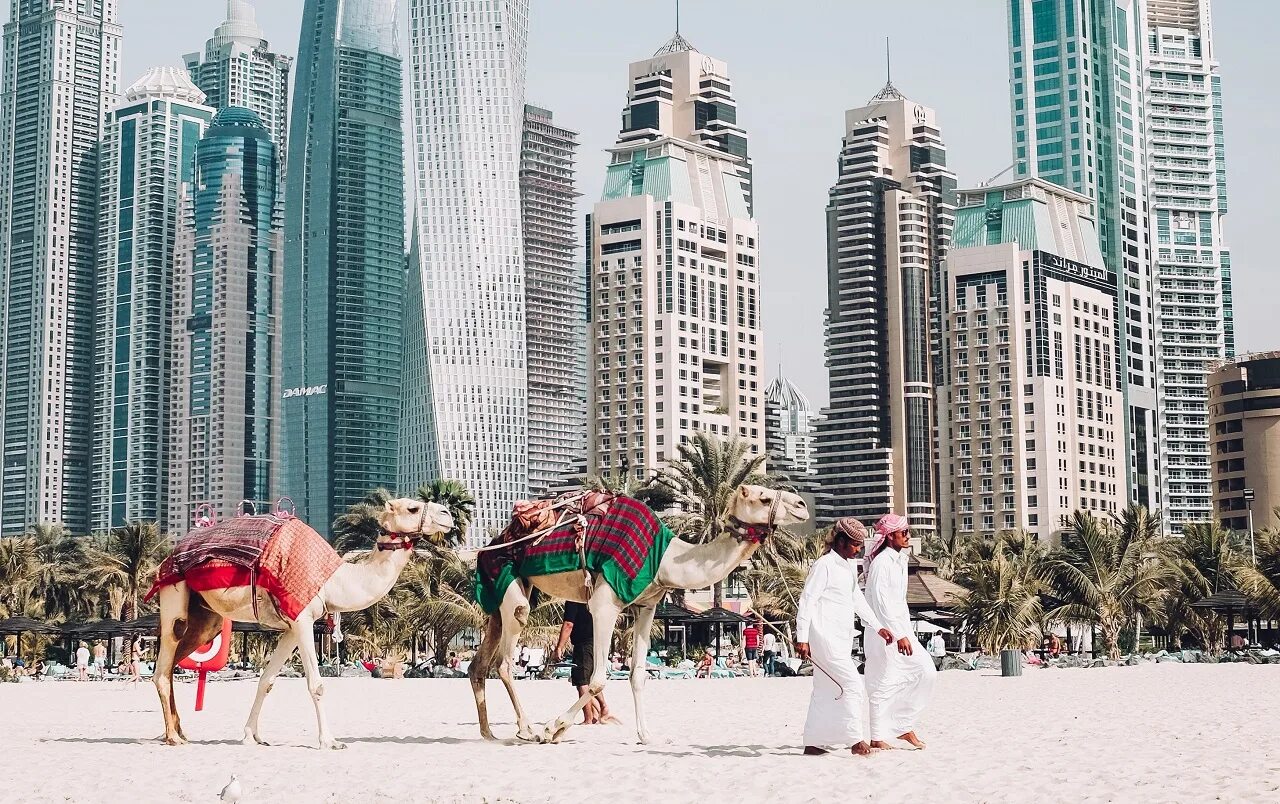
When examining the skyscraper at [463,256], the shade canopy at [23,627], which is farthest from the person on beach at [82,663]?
the skyscraper at [463,256]

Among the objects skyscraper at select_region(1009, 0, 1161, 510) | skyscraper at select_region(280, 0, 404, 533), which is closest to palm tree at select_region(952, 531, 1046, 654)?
skyscraper at select_region(1009, 0, 1161, 510)

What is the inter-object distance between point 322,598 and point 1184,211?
507 feet

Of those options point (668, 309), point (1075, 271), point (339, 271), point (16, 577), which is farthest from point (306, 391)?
point (16, 577)

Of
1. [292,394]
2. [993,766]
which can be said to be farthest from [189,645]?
[292,394]

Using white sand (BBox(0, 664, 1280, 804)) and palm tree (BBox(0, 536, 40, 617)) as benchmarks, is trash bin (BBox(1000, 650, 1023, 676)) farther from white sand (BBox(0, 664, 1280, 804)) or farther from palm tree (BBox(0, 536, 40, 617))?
palm tree (BBox(0, 536, 40, 617))

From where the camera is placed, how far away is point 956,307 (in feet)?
437

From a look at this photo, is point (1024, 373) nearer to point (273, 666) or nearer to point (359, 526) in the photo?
point (359, 526)

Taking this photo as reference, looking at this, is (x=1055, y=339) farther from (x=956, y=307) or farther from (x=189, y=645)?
(x=189, y=645)

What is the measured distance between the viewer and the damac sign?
169375mm

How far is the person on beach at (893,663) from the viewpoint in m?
14.0

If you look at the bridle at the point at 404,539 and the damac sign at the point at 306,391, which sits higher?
the damac sign at the point at 306,391

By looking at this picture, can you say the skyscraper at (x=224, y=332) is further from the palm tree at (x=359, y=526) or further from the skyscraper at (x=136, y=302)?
the palm tree at (x=359, y=526)

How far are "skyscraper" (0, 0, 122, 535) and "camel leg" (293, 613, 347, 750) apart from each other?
575 feet

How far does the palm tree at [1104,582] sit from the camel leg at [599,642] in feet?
106
